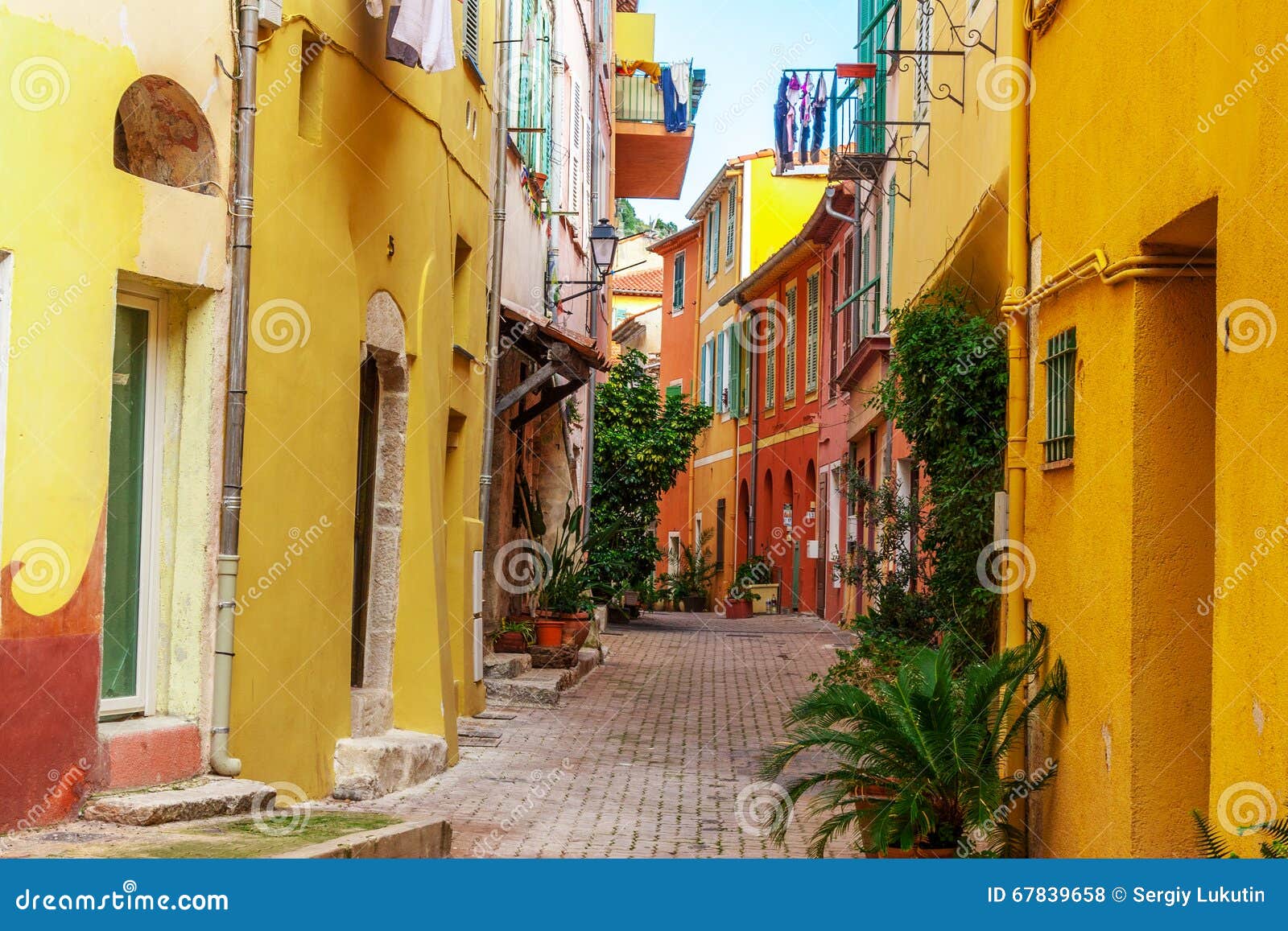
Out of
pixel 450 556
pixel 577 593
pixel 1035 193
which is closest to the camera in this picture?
pixel 1035 193

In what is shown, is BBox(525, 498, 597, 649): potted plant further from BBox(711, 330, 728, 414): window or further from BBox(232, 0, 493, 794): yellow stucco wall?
BBox(711, 330, 728, 414): window

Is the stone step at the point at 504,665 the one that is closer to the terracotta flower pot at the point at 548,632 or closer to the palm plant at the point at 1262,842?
the terracotta flower pot at the point at 548,632

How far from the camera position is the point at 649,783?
955 centimetres

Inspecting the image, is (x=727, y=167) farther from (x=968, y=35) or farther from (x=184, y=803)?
(x=184, y=803)

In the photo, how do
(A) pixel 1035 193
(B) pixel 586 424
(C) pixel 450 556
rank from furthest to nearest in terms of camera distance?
(B) pixel 586 424, (C) pixel 450 556, (A) pixel 1035 193

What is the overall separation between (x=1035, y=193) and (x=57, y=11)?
475 centimetres

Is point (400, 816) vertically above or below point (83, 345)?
below

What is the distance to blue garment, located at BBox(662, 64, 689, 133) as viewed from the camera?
88.2 ft

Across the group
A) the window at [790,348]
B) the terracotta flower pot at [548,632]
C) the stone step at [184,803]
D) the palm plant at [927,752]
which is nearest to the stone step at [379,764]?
the stone step at [184,803]

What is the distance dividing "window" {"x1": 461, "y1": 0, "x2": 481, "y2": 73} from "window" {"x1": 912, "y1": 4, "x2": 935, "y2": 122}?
Answer: 4.40m

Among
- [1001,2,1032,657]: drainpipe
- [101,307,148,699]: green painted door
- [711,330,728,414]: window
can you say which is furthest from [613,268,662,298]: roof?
[101,307,148,699]: green painted door

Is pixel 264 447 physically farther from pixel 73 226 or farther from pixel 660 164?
pixel 660 164

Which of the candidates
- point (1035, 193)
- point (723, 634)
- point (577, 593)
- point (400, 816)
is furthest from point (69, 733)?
point (723, 634)

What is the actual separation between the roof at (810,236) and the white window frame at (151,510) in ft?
56.8
